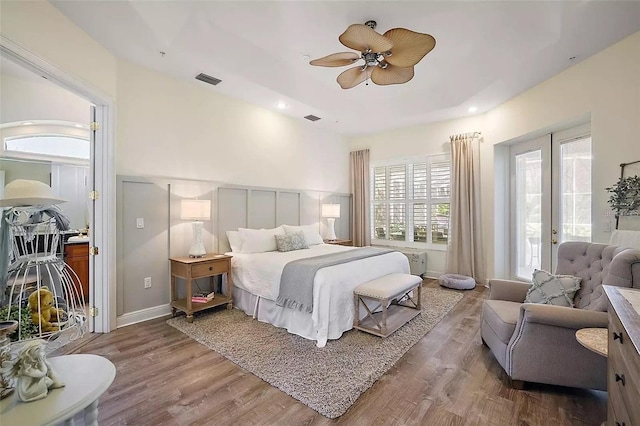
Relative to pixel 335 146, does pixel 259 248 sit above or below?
below

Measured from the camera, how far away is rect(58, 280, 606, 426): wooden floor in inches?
70.1

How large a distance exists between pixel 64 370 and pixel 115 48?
3090 mm

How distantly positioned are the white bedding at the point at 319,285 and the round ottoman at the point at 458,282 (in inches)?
44.7

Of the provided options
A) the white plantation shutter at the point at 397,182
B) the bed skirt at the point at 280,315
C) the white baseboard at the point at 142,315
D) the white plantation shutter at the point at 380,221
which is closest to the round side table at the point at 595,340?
the bed skirt at the point at 280,315

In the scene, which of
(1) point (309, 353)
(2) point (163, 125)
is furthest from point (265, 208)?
(1) point (309, 353)

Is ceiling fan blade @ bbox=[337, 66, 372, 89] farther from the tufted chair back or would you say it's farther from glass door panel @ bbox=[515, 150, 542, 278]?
glass door panel @ bbox=[515, 150, 542, 278]

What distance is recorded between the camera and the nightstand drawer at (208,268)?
10.7 ft

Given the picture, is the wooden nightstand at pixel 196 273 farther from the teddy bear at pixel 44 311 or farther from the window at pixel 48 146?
the window at pixel 48 146

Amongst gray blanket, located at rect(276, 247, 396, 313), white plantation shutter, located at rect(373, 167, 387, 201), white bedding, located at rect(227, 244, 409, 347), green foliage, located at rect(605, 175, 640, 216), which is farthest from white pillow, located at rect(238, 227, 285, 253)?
green foliage, located at rect(605, 175, 640, 216)

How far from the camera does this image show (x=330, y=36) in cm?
279

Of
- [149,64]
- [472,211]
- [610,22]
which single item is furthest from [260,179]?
[610,22]

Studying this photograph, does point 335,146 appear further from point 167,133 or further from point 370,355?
point 370,355

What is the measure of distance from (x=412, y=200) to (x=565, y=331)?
4.00 metres

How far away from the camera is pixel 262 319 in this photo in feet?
10.8
